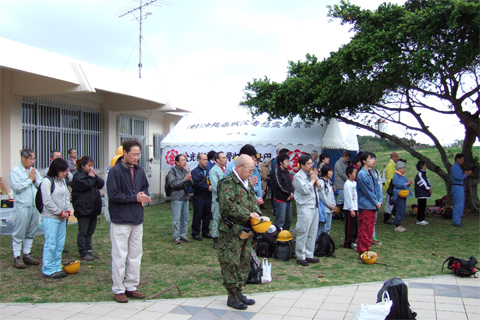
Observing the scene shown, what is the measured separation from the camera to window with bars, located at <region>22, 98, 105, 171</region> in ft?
33.5

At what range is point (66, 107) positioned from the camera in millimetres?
11391

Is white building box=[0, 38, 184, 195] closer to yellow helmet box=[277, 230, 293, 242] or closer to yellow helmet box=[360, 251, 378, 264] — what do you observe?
yellow helmet box=[277, 230, 293, 242]

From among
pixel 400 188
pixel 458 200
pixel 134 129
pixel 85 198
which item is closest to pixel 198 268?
pixel 85 198

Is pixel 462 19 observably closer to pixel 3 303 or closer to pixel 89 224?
pixel 89 224

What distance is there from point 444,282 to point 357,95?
18.1 ft

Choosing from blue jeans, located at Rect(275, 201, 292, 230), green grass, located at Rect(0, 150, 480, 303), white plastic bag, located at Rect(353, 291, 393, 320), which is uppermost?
blue jeans, located at Rect(275, 201, 292, 230)

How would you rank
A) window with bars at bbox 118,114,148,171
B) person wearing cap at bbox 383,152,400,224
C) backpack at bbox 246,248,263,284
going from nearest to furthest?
backpack at bbox 246,248,263,284 < person wearing cap at bbox 383,152,400,224 < window with bars at bbox 118,114,148,171

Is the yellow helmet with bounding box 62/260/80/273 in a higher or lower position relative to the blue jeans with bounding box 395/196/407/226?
lower

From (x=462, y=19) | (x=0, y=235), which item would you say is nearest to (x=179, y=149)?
(x=0, y=235)

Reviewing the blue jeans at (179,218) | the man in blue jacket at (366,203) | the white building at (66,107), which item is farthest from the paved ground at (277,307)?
the white building at (66,107)

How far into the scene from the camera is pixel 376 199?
639 cm

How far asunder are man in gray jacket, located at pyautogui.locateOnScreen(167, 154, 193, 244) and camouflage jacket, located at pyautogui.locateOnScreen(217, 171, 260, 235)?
133 inches

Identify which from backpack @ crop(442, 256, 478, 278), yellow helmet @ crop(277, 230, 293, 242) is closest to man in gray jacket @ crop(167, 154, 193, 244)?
yellow helmet @ crop(277, 230, 293, 242)

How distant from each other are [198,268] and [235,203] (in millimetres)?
2275
